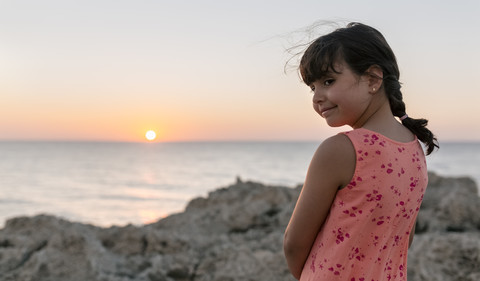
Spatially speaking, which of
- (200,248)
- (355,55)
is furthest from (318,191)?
(200,248)

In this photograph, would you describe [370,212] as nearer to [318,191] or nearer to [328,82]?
[318,191]

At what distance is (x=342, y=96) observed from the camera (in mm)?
1504

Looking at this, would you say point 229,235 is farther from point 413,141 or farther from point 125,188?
point 125,188

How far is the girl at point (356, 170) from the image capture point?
142cm

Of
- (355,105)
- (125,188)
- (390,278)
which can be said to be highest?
(355,105)

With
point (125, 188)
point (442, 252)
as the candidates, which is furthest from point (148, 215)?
point (442, 252)

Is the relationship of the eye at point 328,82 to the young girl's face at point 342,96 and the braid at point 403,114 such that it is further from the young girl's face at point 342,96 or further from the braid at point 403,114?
the braid at point 403,114

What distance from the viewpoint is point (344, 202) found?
1462 mm

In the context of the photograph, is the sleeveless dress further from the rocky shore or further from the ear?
the rocky shore

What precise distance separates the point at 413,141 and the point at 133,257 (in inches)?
107

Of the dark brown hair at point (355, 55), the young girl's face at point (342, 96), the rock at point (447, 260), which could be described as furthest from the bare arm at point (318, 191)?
the rock at point (447, 260)

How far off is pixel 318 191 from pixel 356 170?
0.14 m

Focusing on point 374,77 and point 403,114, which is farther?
point 403,114

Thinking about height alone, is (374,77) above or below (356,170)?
above
